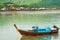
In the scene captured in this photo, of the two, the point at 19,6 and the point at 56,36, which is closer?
the point at 56,36

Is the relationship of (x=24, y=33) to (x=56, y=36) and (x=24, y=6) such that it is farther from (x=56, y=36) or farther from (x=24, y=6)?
(x=24, y=6)

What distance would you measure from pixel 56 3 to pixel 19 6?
7824mm

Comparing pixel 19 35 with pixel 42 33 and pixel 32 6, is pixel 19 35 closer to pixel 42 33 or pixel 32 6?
pixel 42 33

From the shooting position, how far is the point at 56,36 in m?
13.4

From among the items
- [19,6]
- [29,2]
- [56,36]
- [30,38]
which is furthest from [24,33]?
[29,2]

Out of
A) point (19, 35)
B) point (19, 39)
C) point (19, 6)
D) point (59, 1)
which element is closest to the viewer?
point (19, 39)

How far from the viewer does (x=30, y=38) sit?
12992 mm

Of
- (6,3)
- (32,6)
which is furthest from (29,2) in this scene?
(6,3)

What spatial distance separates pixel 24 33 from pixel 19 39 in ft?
2.15

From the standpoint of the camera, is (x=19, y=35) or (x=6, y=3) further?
(x=6, y=3)

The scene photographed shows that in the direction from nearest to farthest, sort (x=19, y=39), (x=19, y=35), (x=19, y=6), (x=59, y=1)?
(x=19, y=39), (x=19, y=35), (x=19, y=6), (x=59, y=1)

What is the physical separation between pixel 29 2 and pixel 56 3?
5476 mm

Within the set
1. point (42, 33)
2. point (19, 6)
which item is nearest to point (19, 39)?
point (42, 33)

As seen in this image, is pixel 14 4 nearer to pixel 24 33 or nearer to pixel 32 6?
pixel 32 6
